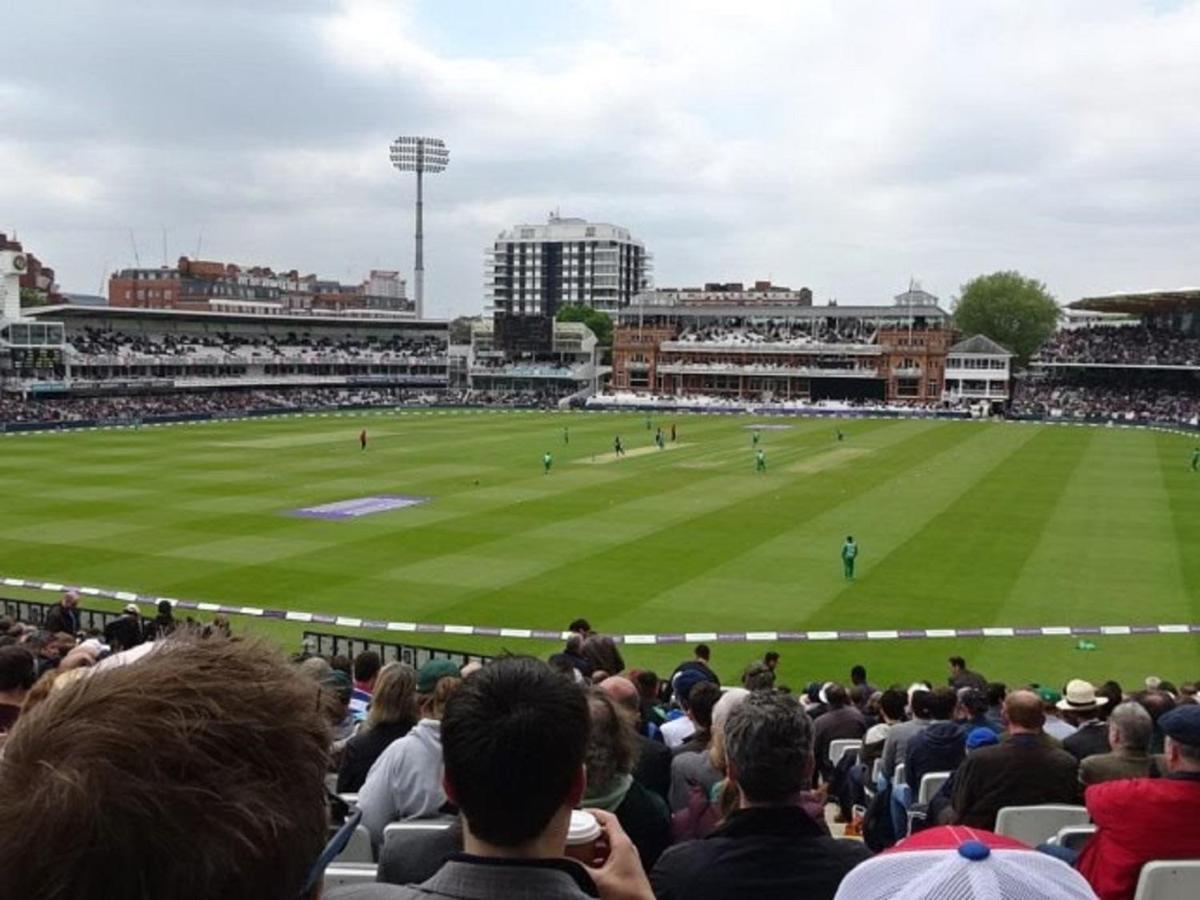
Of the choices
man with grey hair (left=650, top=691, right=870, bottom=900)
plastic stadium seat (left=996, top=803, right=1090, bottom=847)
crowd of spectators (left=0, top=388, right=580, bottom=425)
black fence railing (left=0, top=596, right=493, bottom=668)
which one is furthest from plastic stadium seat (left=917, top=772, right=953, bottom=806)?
crowd of spectators (left=0, top=388, right=580, bottom=425)

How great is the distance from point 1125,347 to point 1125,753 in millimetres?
104119

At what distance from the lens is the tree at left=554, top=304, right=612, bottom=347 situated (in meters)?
155

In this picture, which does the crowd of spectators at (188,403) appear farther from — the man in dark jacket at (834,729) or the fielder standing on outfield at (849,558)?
the man in dark jacket at (834,729)

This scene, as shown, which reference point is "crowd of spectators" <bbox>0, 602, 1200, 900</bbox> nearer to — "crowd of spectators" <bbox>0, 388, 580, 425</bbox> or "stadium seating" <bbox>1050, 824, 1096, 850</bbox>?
"stadium seating" <bbox>1050, 824, 1096, 850</bbox>

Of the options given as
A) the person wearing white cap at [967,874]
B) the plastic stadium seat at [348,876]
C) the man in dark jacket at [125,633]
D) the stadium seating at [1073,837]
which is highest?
the person wearing white cap at [967,874]

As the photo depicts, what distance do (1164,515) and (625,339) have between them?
89.7 meters

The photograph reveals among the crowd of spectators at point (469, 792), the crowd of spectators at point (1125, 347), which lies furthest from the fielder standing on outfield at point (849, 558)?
the crowd of spectators at point (1125, 347)

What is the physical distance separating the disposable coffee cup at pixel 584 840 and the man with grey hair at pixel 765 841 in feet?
2.23

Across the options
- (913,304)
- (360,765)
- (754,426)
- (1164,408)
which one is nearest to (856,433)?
(754,426)

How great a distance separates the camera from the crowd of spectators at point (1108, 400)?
284 feet

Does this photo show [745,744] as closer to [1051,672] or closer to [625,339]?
[1051,672]

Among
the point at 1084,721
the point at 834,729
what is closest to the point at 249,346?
the point at 834,729

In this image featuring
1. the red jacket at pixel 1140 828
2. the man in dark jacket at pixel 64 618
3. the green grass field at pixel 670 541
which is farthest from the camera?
the green grass field at pixel 670 541

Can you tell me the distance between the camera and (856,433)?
73000 millimetres
